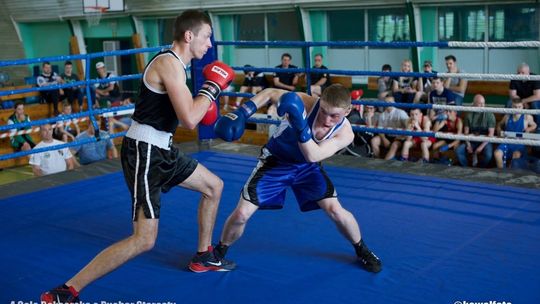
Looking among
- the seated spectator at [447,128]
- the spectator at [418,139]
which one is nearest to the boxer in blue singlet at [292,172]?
the spectator at [418,139]

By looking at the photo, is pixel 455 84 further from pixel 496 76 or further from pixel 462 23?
pixel 462 23

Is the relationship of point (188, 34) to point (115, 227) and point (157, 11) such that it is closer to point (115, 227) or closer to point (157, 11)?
point (115, 227)

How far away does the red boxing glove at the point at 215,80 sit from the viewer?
289 centimetres

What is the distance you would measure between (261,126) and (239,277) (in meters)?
5.34

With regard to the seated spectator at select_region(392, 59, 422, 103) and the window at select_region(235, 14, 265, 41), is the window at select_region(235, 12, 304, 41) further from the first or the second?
the seated spectator at select_region(392, 59, 422, 103)

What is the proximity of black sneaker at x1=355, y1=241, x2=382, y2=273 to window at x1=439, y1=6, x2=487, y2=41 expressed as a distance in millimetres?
8209

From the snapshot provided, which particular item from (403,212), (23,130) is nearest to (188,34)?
(403,212)

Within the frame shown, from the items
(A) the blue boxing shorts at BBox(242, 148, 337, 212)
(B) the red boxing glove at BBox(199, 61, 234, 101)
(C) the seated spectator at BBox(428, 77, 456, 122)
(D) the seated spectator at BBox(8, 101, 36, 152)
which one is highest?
(B) the red boxing glove at BBox(199, 61, 234, 101)

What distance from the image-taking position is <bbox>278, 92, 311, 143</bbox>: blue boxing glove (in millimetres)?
2797

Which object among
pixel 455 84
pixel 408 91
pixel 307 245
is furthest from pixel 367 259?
pixel 455 84

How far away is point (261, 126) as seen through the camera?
27.6 ft

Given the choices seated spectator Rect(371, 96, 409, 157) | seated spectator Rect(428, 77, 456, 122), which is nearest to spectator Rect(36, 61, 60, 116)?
seated spectator Rect(371, 96, 409, 157)

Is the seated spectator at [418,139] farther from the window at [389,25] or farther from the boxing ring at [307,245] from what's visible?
the window at [389,25]

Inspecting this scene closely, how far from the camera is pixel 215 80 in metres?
2.93
